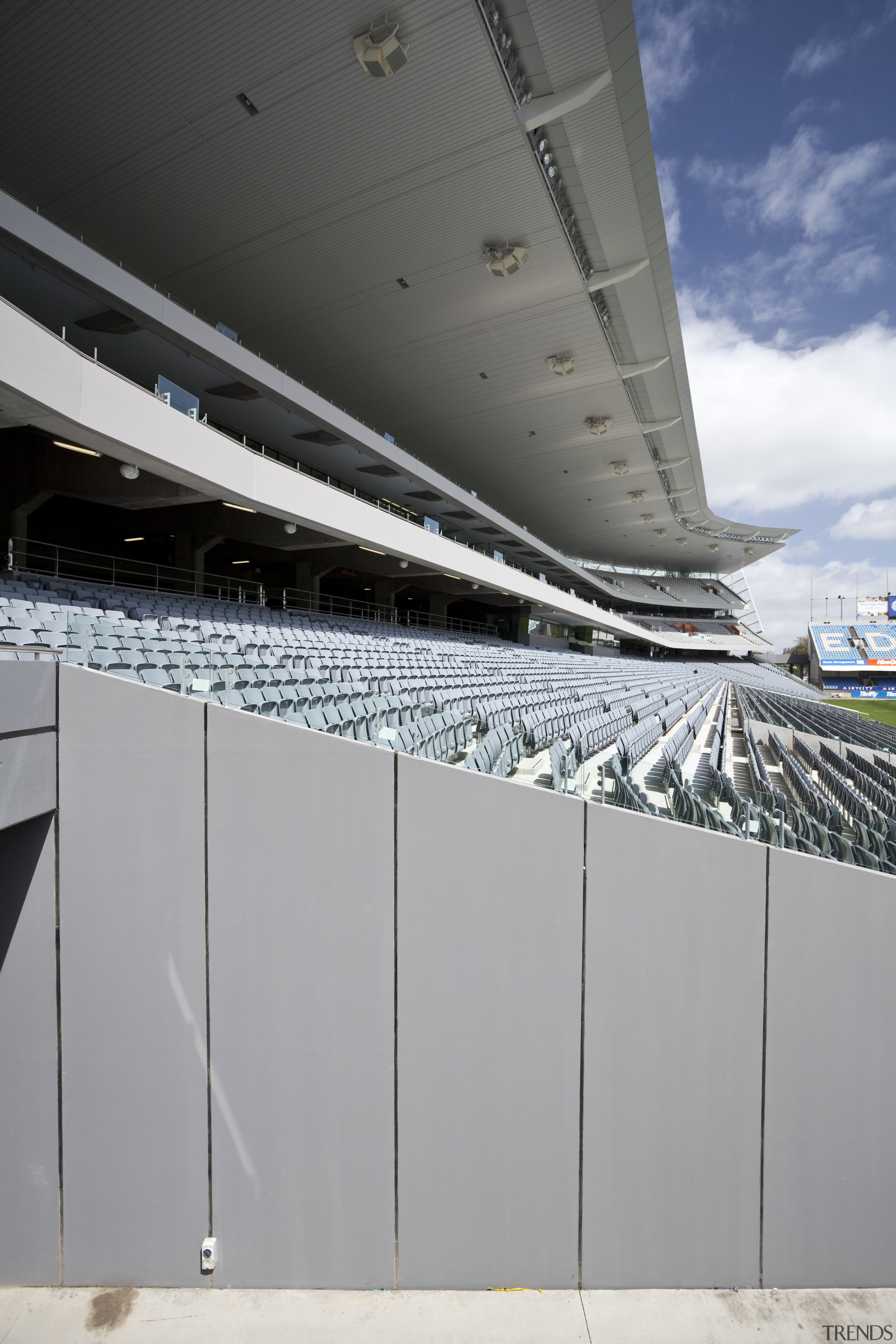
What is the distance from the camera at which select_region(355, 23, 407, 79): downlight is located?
8.48 metres

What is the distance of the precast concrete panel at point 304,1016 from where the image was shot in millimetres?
3184

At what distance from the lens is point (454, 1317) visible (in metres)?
2.99

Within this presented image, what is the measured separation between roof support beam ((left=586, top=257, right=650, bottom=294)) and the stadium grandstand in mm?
108

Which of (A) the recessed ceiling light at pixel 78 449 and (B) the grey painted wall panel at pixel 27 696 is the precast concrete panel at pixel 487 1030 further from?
(A) the recessed ceiling light at pixel 78 449

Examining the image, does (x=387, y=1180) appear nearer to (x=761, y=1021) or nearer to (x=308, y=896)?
(x=308, y=896)

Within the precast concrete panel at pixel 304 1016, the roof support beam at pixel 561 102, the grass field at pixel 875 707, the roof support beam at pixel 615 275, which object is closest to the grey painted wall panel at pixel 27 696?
the precast concrete panel at pixel 304 1016

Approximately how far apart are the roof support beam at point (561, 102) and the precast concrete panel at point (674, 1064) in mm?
11709

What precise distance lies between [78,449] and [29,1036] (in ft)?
33.3

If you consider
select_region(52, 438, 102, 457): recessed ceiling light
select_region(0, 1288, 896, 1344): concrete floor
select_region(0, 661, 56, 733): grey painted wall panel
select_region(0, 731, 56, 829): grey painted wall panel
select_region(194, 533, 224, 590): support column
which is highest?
select_region(52, 438, 102, 457): recessed ceiling light

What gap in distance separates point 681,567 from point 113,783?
55.2m

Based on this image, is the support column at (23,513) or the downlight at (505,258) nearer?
the support column at (23,513)

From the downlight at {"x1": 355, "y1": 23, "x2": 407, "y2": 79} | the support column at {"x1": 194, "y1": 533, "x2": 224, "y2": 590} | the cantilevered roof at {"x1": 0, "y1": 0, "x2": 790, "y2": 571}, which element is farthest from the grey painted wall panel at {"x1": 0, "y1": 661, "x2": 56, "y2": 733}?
the support column at {"x1": 194, "y1": 533, "x2": 224, "y2": 590}

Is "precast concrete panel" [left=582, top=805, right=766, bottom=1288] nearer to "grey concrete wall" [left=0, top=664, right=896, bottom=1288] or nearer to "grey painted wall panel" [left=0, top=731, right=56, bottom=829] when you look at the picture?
"grey concrete wall" [left=0, top=664, right=896, bottom=1288]

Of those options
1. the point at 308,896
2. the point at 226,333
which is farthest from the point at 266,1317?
the point at 226,333
